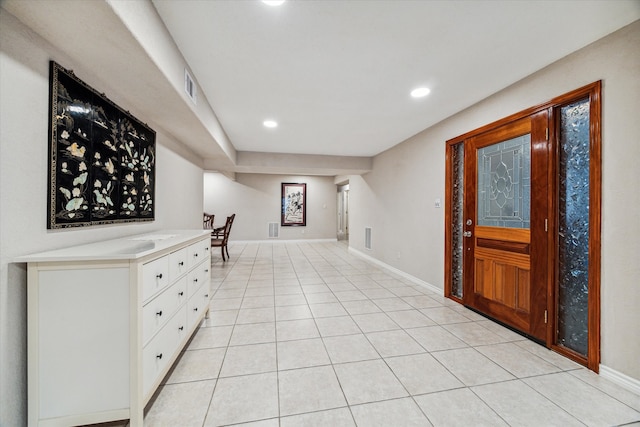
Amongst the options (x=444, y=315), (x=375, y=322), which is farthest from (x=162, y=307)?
(x=444, y=315)

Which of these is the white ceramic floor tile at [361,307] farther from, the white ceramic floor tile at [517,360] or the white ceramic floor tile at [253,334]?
the white ceramic floor tile at [517,360]

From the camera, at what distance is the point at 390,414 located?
1481mm

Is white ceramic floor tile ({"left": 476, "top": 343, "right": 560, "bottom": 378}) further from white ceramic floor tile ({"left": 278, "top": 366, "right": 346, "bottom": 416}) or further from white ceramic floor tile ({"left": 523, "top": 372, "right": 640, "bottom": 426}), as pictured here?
white ceramic floor tile ({"left": 278, "top": 366, "right": 346, "bottom": 416})

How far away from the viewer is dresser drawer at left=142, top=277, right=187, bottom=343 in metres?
1.40

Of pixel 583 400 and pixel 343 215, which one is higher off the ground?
pixel 343 215

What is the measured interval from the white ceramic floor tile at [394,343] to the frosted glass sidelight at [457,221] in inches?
53.9

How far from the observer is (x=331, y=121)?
140 inches

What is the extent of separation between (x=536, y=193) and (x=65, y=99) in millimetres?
3571

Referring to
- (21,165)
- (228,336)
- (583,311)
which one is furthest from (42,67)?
(583,311)

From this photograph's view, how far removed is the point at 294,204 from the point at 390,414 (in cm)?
768

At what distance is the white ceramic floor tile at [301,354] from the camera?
196cm

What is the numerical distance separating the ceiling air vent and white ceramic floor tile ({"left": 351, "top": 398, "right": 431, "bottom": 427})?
2.69 meters

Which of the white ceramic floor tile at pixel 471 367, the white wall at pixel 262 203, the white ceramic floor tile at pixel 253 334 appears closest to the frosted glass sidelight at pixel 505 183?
the white ceramic floor tile at pixel 471 367

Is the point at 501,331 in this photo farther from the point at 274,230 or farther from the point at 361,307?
the point at 274,230
